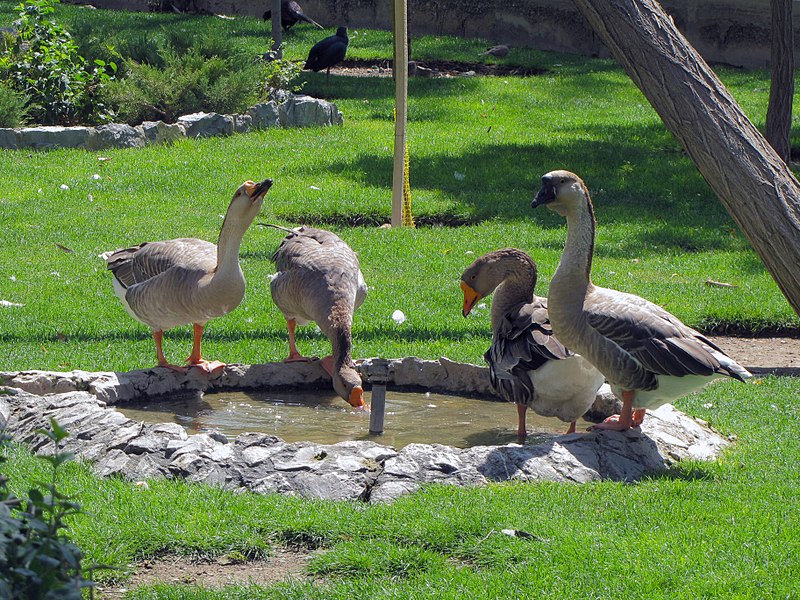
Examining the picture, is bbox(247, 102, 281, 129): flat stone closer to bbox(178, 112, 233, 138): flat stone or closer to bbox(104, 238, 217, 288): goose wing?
bbox(178, 112, 233, 138): flat stone

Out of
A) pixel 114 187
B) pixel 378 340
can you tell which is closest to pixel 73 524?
pixel 378 340

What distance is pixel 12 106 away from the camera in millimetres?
13586

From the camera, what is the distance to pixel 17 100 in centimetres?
1362

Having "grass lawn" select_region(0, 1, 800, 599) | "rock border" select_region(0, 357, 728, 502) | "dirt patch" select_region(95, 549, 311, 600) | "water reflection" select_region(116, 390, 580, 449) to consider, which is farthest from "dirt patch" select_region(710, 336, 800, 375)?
"dirt patch" select_region(95, 549, 311, 600)

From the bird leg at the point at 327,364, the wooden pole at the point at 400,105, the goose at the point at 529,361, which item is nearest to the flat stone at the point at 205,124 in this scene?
the wooden pole at the point at 400,105

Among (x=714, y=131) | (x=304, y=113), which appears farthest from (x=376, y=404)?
(x=304, y=113)

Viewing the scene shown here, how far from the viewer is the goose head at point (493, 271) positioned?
630 centimetres

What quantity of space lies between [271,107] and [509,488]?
37.5 feet

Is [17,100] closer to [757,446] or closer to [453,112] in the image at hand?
[453,112]

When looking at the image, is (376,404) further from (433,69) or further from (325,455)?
(433,69)

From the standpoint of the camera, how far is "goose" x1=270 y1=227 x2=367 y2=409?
6.52 metres

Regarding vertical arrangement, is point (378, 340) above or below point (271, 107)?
below

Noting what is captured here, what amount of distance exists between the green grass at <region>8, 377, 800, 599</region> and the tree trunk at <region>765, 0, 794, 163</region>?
30.0ft

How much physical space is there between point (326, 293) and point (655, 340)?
2257 millimetres
